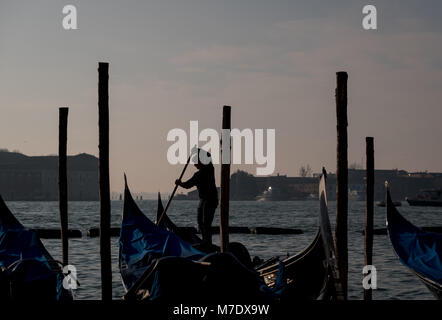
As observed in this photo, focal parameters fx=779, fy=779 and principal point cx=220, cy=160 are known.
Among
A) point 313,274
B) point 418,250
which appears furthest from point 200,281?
point 418,250

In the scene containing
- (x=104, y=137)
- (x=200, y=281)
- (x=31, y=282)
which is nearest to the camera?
(x=200, y=281)

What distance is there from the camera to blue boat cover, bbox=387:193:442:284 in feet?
34.2

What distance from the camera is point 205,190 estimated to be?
11.4 metres

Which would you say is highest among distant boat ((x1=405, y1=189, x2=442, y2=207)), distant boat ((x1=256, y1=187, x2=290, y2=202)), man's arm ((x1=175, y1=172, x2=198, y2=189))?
man's arm ((x1=175, y1=172, x2=198, y2=189))

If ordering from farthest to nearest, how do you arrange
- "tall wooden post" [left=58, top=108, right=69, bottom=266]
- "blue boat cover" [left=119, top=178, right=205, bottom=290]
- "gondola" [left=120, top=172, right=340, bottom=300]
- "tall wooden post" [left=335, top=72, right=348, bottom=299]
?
"tall wooden post" [left=58, top=108, right=69, bottom=266], "tall wooden post" [left=335, top=72, right=348, bottom=299], "blue boat cover" [left=119, top=178, right=205, bottom=290], "gondola" [left=120, top=172, right=340, bottom=300]

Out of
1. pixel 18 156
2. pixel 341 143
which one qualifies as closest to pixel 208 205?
pixel 341 143

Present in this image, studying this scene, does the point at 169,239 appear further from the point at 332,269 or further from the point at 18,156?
the point at 18,156

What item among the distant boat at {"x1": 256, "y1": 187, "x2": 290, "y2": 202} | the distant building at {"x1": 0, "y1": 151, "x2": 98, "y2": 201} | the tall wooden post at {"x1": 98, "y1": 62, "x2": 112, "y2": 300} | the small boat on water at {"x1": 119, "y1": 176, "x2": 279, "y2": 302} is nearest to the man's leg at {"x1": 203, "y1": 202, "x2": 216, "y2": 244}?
the tall wooden post at {"x1": 98, "y1": 62, "x2": 112, "y2": 300}

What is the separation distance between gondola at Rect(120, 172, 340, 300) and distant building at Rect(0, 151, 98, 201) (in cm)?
11781

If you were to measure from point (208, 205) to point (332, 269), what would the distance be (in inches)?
137

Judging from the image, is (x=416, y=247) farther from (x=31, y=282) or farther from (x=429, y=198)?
(x=429, y=198)

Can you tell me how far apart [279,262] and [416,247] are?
3113mm

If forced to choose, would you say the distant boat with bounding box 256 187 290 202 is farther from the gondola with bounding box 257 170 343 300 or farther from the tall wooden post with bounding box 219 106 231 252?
the gondola with bounding box 257 170 343 300
